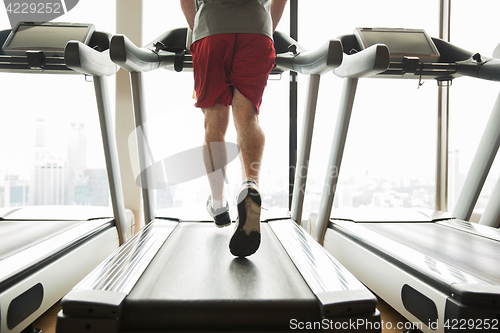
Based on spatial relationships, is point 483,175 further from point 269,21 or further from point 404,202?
point 269,21

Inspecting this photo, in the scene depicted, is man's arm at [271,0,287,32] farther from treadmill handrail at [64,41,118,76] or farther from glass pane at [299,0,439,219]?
glass pane at [299,0,439,219]

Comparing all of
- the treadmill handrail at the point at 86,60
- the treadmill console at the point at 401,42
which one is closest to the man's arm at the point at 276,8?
the treadmill console at the point at 401,42

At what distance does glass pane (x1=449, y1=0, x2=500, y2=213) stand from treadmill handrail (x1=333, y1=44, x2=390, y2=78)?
1820 mm

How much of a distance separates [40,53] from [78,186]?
133 centimetres

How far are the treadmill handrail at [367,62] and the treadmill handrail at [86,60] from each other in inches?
51.4

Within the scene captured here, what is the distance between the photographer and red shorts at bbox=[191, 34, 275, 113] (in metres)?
1.35

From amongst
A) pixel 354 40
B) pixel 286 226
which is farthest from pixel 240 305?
pixel 354 40

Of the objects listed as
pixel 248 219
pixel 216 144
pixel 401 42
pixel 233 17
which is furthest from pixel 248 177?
pixel 401 42

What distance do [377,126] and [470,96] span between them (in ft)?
2.83

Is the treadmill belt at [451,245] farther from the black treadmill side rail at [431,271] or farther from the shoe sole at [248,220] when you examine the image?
the shoe sole at [248,220]

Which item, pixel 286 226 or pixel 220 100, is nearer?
pixel 220 100

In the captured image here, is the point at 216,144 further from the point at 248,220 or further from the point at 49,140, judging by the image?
the point at 49,140

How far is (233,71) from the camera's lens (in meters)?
1.40

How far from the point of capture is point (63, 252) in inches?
56.4
